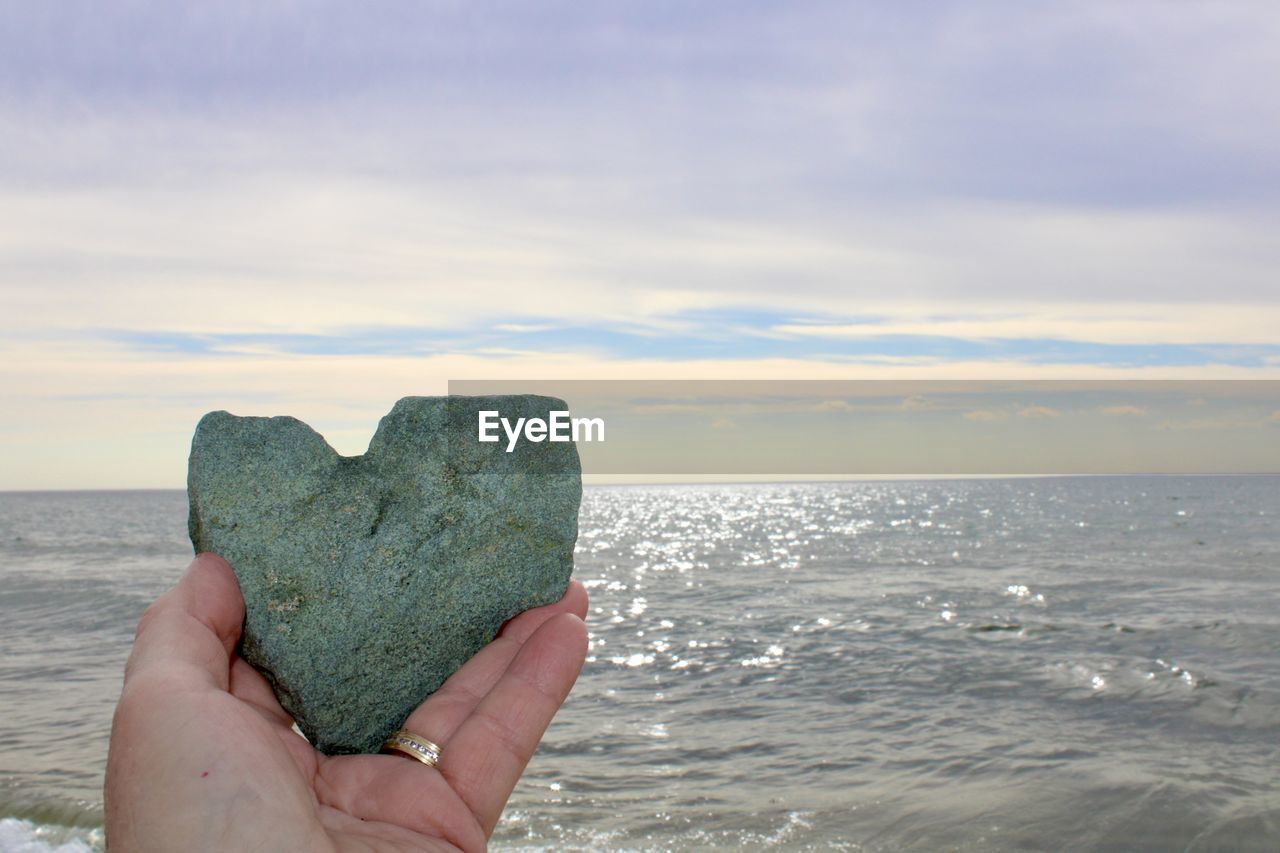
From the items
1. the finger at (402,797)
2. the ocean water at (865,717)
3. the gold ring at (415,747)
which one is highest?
the gold ring at (415,747)

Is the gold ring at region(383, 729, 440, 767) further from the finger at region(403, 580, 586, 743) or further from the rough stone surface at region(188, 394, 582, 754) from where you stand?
the rough stone surface at region(188, 394, 582, 754)

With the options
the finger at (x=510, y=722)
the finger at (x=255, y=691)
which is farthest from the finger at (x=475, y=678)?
the finger at (x=255, y=691)

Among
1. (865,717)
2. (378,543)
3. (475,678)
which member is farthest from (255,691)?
(865,717)

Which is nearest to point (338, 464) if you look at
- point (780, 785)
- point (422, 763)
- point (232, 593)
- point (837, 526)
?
point (232, 593)

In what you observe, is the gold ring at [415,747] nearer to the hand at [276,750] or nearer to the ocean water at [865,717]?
the hand at [276,750]

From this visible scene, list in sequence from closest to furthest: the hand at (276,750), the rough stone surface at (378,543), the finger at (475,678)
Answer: the hand at (276,750), the finger at (475,678), the rough stone surface at (378,543)

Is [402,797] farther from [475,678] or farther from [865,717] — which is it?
[865,717]

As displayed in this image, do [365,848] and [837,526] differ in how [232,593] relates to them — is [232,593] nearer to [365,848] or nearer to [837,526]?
[365,848]

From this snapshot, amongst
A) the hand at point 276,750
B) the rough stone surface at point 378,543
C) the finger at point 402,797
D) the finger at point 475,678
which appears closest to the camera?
the hand at point 276,750
